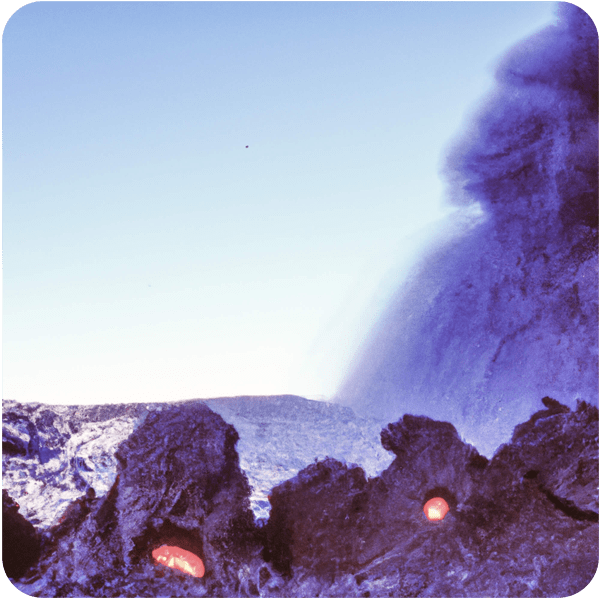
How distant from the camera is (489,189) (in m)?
1.55

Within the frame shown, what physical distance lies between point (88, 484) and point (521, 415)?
161cm

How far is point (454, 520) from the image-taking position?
1.44m

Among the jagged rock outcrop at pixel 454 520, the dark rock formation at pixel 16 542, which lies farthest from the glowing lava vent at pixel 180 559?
the dark rock formation at pixel 16 542

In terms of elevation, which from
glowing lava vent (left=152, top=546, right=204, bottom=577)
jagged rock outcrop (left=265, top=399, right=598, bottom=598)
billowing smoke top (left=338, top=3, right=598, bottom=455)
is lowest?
glowing lava vent (left=152, top=546, right=204, bottom=577)

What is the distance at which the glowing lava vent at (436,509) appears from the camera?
56.8 inches

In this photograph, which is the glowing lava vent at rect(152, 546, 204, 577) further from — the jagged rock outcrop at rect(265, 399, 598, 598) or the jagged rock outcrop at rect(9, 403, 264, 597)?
the jagged rock outcrop at rect(265, 399, 598, 598)

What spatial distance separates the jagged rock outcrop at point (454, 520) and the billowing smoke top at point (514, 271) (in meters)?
0.11

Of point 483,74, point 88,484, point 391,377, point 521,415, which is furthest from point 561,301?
point 88,484

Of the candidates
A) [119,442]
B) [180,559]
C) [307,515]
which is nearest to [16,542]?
[119,442]

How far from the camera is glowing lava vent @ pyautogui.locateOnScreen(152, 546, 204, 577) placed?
1.40 m

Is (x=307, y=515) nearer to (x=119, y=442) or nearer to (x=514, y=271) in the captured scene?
(x=119, y=442)

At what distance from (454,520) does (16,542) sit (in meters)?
1.53

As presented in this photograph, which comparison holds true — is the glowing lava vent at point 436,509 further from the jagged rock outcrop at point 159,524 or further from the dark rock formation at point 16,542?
the dark rock formation at point 16,542

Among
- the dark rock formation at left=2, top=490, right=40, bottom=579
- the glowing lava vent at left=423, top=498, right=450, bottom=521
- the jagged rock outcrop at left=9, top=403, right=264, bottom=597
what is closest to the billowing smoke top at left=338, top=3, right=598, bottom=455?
the glowing lava vent at left=423, top=498, right=450, bottom=521
